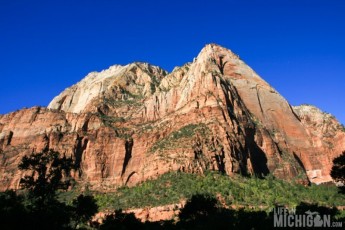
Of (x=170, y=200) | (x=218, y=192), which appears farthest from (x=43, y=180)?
(x=218, y=192)

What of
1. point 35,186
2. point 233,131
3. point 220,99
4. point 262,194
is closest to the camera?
point 35,186

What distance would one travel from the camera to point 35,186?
6197 centimetres

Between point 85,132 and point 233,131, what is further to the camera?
point 85,132

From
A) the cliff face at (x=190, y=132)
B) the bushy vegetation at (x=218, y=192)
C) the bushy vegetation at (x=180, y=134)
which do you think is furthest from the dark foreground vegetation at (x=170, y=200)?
the bushy vegetation at (x=180, y=134)

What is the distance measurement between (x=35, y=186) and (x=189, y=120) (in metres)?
70.4

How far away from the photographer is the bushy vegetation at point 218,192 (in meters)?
99.1

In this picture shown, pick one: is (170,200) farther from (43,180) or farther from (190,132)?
(43,180)

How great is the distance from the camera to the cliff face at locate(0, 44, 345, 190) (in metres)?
120

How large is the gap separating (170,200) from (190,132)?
27276 mm

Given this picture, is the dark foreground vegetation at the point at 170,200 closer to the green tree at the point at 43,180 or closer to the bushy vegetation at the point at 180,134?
the green tree at the point at 43,180

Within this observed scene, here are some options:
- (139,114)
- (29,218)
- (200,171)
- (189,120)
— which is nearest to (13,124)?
(139,114)

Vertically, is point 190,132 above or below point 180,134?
above

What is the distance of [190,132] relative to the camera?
120688 millimetres

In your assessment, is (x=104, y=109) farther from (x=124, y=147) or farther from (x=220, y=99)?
(x=220, y=99)
